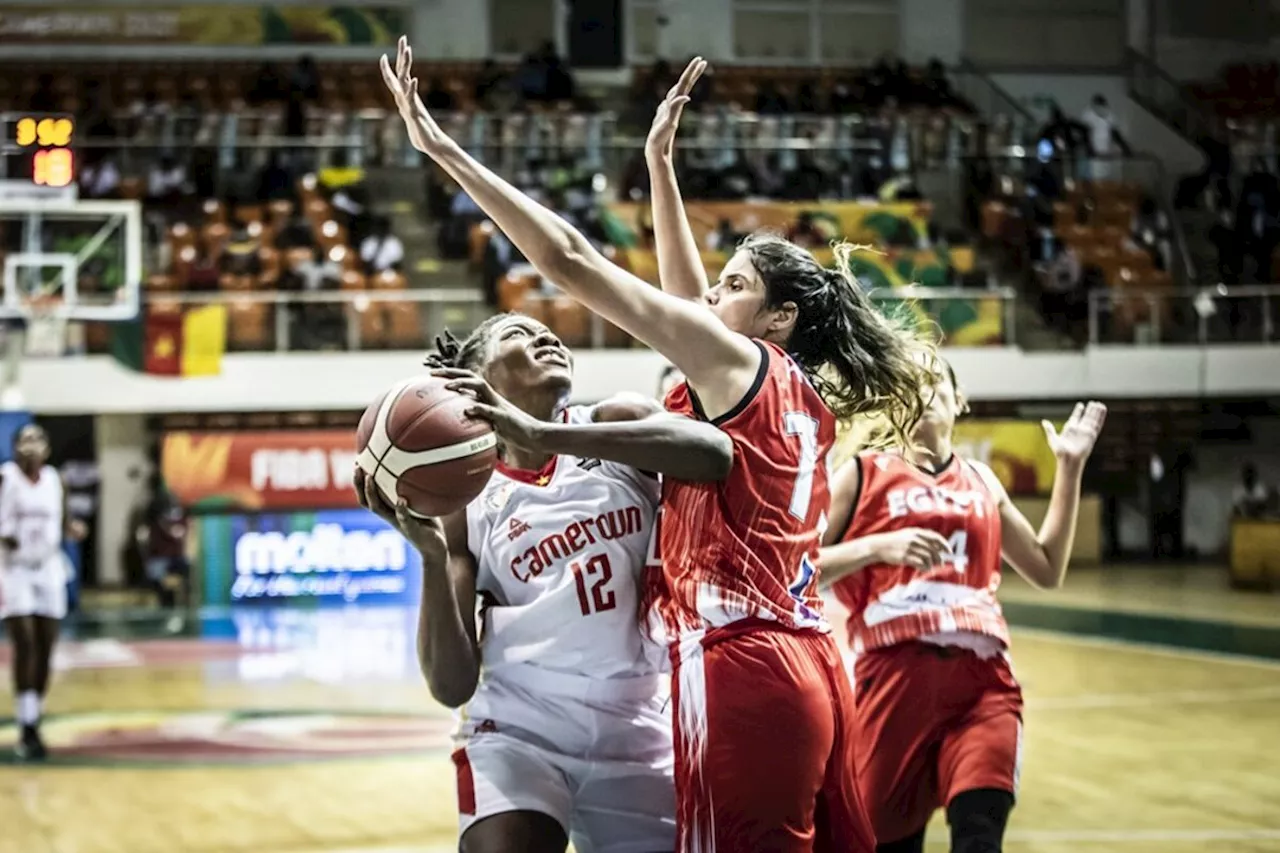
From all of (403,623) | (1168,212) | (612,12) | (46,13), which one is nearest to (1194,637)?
(403,623)

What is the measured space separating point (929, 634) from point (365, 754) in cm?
480

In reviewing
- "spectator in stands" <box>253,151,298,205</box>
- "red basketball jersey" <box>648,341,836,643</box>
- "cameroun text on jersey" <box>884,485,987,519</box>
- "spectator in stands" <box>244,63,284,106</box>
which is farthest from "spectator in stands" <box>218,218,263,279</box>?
"red basketball jersey" <box>648,341,836,643</box>

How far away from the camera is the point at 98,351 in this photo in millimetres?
17125

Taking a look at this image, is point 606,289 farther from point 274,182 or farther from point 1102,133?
point 1102,133

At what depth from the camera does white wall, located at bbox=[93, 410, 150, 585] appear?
19766mm

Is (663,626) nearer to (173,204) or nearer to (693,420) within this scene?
(693,420)

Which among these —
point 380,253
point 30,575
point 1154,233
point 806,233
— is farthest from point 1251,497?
point 30,575

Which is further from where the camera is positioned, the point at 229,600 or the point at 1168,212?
the point at 1168,212

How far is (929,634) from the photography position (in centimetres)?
470

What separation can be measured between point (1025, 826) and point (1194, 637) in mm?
7283

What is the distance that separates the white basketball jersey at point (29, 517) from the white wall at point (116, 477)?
1050 centimetres

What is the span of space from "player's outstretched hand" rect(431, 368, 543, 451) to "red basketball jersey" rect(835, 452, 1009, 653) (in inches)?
76.4

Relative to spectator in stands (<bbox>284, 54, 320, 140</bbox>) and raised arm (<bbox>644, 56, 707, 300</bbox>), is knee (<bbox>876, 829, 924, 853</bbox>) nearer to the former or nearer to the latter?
raised arm (<bbox>644, 56, 707, 300</bbox>)

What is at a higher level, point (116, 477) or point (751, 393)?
point (751, 393)
